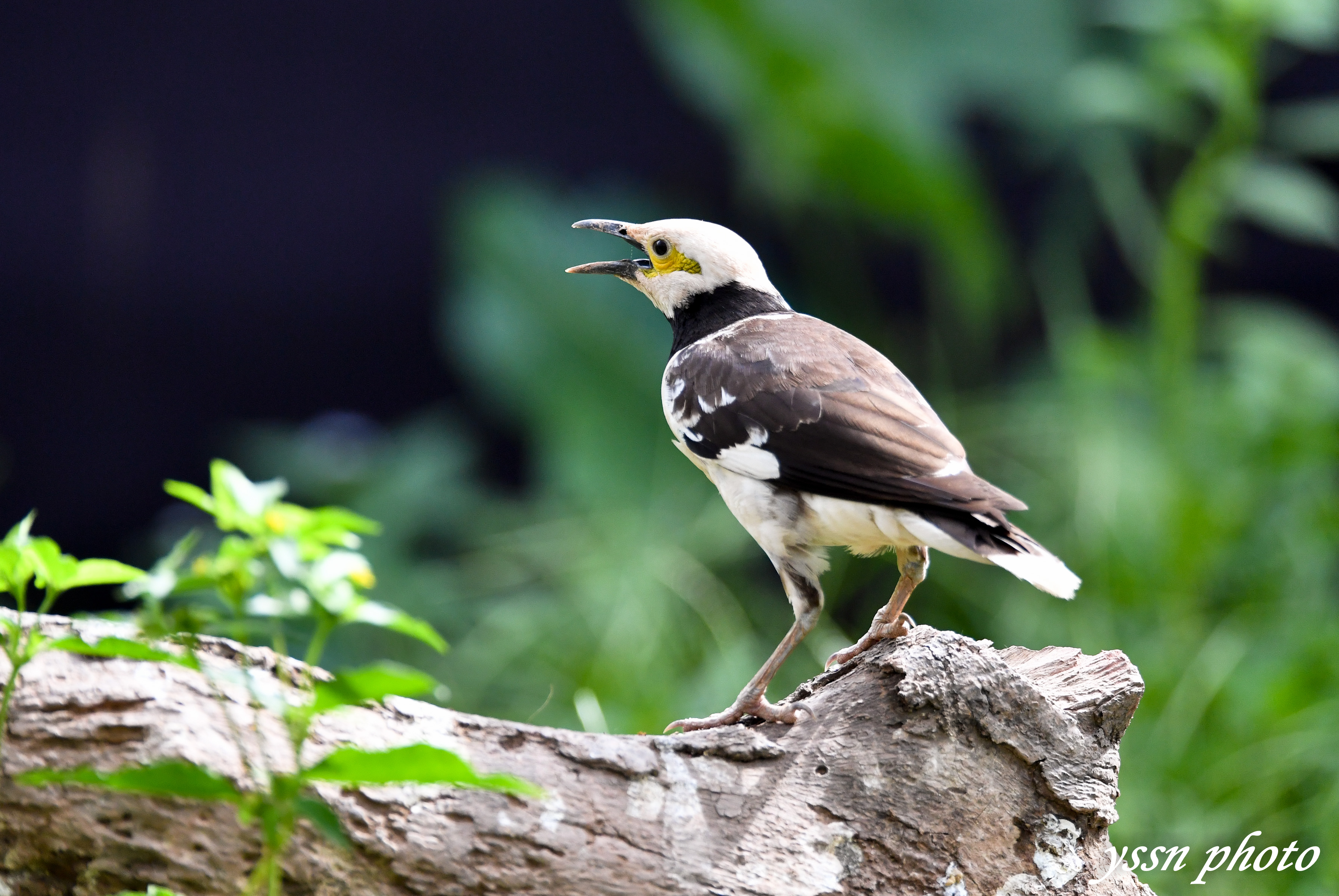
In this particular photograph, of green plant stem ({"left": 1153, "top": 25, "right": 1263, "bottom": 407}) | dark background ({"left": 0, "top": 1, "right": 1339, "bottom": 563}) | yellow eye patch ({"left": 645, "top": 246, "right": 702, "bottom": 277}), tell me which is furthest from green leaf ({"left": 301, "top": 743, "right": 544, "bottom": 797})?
dark background ({"left": 0, "top": 1, "right": 1339, "bottom": 563})

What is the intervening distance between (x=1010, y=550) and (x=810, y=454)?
442 mm

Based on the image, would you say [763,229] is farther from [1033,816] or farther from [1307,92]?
[1033,816]

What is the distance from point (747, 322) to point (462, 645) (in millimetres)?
2778

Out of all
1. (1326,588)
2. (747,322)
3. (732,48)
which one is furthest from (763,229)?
(747,322)

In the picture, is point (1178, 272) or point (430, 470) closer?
point (1178, 272)

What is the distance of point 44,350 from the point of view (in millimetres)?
5730

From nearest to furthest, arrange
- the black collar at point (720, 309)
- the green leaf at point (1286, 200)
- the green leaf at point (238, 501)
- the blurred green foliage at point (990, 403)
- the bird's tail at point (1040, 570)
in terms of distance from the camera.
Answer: the green leaf at point (238, 501)
the bird's tail at point (1040, 570)
the black collar at point (720, 309)
the green leaf at point (1286, 200)
the blurred green foliage at point (990, 403)

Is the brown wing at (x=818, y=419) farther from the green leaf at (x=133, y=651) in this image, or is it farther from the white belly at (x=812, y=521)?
the green leaf at (x=133, y=651)

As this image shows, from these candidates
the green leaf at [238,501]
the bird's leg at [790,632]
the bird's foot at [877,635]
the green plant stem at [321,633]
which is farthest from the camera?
the bird's foot at [877,635]

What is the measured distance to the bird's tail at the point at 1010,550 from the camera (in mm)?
2129

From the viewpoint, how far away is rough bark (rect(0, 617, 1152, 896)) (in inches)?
72.4

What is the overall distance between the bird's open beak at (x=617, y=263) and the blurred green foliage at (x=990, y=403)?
6.20 ft

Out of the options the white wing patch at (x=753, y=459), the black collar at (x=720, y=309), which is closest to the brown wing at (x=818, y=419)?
the white wing patch at (x=753, y=459)

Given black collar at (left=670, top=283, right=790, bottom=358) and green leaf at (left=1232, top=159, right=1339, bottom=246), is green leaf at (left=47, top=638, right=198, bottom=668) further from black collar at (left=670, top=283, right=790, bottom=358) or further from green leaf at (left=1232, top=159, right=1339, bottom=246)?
green leaf at (left=1232, top=159, right=1339, bottom=246)
